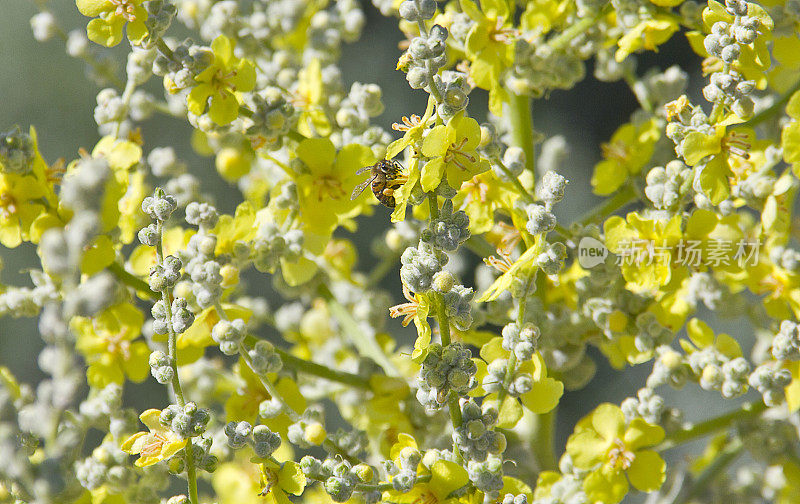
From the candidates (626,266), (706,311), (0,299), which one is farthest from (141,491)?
(706,311)

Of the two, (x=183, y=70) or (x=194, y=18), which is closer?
(x=183, y=70)

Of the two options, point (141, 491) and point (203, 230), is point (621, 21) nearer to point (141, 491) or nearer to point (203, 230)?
point (203, 230)

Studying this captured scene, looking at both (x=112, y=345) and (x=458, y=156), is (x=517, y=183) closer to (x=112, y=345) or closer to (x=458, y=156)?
(x=458, y=156)

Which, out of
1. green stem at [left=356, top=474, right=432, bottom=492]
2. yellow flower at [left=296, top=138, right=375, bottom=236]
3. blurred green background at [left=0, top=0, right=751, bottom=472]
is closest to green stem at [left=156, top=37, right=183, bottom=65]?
yellow flower at [left=296, top=138, right=375, bottom=236]

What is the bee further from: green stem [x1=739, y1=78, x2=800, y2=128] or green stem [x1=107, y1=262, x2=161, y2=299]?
green stem [x1=739, y1=78, x2=800, y2=128]

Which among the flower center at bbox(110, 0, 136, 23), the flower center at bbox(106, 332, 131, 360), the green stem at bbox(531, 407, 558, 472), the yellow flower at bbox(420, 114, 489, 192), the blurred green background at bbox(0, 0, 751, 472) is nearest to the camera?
the yellow flower at bbox(420, 114, 489, 192)

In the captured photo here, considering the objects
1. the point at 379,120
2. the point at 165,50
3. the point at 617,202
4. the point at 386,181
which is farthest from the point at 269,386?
the point at 379,120

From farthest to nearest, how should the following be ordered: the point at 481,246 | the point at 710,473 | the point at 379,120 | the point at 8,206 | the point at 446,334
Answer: the point at 379,120
the point at 710,473
the point at 481,246
the point at 8,206
the point at 446,334
